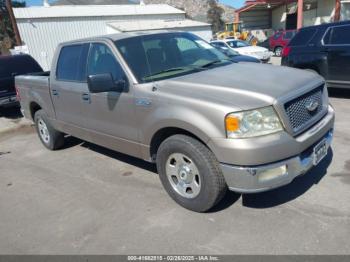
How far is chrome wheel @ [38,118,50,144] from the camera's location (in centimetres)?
614

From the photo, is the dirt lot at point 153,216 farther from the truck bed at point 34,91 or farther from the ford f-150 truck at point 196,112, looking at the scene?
the truck bed at point 34,91

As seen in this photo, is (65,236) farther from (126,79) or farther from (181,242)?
(126,79)

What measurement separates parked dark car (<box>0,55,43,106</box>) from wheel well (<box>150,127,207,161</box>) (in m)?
6.90

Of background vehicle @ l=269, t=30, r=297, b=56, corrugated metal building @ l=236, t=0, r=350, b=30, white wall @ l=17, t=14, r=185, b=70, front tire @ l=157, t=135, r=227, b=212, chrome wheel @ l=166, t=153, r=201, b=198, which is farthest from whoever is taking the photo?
corrugated metal building @ l=236, t=0, r=350, b=30

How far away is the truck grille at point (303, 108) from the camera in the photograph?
3.12 m

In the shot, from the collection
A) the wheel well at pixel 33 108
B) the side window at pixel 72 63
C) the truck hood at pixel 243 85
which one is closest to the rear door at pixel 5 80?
the wheel well at pixel 33 108

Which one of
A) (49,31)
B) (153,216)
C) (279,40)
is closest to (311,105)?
(153,216)

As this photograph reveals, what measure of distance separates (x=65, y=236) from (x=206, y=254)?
150 centimetres

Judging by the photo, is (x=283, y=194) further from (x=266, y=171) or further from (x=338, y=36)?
(x=338, y=36)

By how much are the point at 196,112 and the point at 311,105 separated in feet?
4.06

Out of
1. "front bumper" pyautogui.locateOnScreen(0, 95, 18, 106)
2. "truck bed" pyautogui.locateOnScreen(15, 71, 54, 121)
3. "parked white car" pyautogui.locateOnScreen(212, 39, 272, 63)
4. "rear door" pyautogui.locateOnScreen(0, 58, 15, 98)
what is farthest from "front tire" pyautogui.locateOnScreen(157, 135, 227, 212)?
"parked white car" pyautogui.locateOnScreen(212, 39, 272, 63)

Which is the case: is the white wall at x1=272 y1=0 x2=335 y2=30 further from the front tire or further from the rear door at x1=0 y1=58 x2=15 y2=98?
the front tire

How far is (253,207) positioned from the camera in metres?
3.60

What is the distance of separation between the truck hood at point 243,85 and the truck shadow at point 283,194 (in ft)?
3.85
